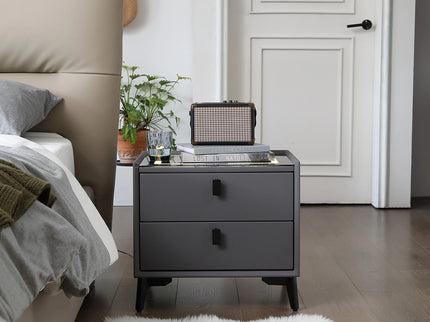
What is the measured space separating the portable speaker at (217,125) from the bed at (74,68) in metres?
0.47

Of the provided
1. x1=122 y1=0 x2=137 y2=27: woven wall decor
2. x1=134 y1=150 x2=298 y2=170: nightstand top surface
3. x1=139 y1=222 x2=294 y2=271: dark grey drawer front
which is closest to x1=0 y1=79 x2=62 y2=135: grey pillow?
x1=134 y1=150 x2=298 y2=170: nightstand top surface

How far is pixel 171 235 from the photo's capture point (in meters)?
2.04

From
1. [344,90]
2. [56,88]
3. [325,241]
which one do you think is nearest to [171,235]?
[56,88]

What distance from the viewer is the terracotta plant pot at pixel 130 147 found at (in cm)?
370

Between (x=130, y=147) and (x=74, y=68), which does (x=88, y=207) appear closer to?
(x=74, y=68)

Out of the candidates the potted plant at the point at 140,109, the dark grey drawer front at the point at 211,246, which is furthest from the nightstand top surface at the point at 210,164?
the potted plant at the point at 140,109

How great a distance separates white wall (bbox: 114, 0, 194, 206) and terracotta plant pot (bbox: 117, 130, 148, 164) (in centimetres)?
19

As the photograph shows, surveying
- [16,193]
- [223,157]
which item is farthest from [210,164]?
[16,193]

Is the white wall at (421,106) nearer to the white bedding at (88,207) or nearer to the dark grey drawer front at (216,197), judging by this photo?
the dark grey drawer front at (216,197)

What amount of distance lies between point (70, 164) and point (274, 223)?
719 mm

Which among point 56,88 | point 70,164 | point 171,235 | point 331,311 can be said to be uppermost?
point 56,88

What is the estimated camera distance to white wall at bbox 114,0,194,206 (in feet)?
12.6

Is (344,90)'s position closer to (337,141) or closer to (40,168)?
(337,141)

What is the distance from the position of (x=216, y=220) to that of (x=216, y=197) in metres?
0.07
